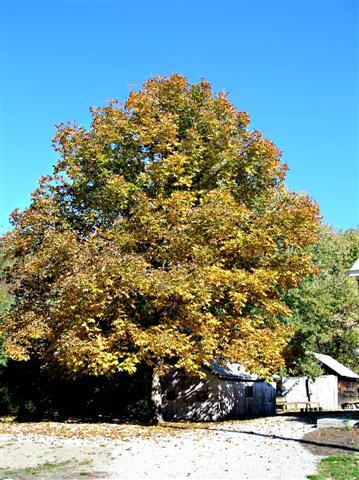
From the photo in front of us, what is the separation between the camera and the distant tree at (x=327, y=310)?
96.6 ft

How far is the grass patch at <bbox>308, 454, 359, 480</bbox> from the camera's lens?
30.4ft

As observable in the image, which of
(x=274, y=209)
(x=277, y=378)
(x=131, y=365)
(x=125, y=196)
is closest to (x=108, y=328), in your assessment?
(x=131, y=365)

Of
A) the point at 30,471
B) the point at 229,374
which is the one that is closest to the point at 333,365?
the point at 229,374

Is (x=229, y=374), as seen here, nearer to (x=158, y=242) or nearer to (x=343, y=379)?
(x=158, y=242)

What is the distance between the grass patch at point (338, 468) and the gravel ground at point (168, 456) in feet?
0.88

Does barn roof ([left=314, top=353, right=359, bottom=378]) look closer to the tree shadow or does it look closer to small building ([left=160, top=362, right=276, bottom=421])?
small building ([left=160, top=362, right=276, bottom=421])

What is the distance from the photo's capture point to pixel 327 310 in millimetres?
31734

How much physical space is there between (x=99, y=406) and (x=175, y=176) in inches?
492

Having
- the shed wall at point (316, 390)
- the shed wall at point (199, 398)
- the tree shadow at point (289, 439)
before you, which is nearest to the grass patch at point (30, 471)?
the tree shadow at point (289, 439)

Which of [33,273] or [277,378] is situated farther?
[277,378]

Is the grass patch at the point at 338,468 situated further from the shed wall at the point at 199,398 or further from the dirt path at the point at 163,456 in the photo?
the shed wall at the point at 199,398

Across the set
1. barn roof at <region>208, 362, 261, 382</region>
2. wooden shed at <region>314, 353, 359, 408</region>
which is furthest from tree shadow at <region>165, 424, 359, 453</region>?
wooden shed at <region>314, 353, 359, 408</region>

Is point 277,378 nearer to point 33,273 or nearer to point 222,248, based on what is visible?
point 222,248

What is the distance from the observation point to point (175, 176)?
768 inches
